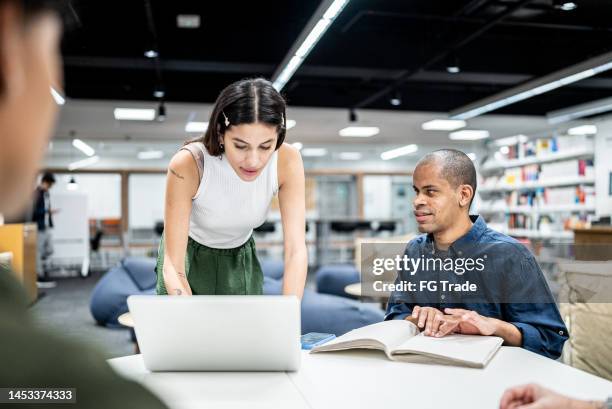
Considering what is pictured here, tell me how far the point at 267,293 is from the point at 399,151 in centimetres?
1137

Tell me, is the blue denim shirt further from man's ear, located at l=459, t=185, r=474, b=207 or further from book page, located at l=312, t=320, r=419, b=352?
book page, located at l=312, t=320, r=419, b=352

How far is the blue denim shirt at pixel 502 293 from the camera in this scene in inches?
69.6

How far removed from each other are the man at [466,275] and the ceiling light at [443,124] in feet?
30.3

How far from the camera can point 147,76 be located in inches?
392

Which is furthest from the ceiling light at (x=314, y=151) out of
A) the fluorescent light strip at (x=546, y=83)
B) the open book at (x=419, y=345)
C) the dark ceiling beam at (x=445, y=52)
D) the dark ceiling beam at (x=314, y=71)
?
the open book at (x=419, y=345)

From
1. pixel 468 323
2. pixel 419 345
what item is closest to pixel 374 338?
pixel 419 345

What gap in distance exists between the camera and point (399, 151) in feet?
51.6

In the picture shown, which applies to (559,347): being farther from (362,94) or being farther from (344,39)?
(362,94)

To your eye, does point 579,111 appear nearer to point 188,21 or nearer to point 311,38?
point 311,38

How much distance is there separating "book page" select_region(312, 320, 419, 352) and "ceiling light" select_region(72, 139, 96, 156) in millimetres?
11998

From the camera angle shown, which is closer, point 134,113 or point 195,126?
point 134,113

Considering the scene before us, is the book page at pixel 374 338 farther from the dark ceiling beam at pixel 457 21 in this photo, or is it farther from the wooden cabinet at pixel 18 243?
the dark ceiling beam at pixel 457 21

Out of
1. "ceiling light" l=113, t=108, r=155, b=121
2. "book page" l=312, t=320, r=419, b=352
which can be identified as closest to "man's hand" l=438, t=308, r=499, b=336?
"book page" l=312, t=320, r=419, b=352

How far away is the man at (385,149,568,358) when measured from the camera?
172 centimetres
